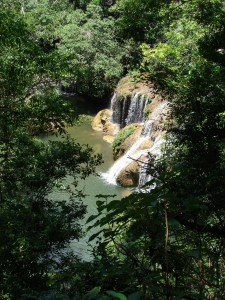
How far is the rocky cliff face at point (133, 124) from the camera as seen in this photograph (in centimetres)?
1456

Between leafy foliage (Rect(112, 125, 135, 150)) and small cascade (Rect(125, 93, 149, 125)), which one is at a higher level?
small cascade (Rect(125, 93, 149, 125))

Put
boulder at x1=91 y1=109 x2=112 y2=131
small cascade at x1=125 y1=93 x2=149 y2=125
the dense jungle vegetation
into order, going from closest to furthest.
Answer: the dense jungle vegetation → small cascade at x1=125 y1=93 x2=149 y2=125 → boulder at x1=91 y1=109 x2=112 y2=131

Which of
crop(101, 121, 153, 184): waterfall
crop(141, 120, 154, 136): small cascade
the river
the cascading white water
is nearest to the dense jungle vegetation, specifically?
the river

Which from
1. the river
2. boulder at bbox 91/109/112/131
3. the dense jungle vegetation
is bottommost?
the dense jungle vegetation

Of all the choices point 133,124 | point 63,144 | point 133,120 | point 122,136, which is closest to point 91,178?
point 122,136

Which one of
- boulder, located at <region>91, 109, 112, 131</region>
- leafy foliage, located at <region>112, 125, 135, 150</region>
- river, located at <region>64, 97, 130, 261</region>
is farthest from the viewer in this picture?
boulder, located at <region>91, 109, 112, 131</region>

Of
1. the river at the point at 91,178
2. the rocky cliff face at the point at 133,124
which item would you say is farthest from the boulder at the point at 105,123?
the river at the point at 91,178

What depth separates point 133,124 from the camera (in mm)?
18578

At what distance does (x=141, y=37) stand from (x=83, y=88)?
16.8 metres

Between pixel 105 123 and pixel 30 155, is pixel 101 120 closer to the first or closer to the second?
pixel 105 123

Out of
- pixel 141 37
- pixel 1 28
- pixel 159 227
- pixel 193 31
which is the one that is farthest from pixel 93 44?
pixel 159 227

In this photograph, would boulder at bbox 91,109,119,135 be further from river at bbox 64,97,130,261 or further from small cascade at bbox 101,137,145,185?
small cascade at bbox 101,137,145,185

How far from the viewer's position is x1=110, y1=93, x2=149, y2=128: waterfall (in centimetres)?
1967

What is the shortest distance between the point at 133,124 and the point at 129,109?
6.85ft
